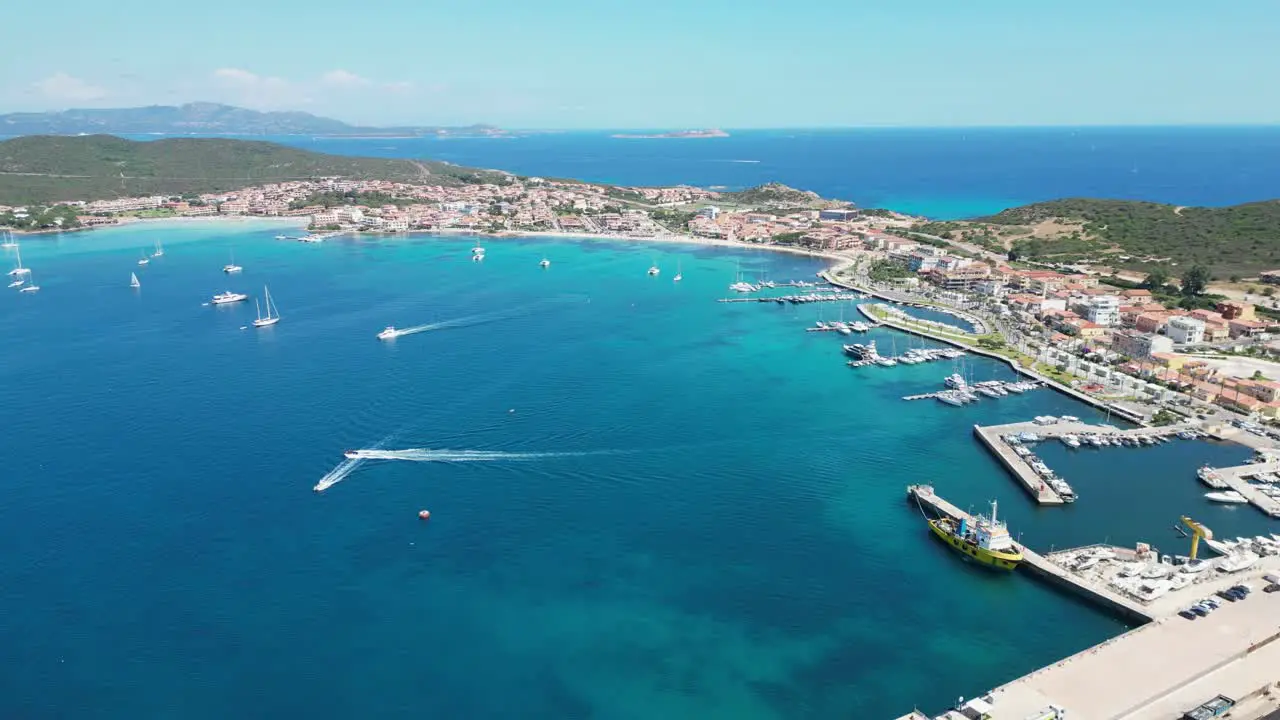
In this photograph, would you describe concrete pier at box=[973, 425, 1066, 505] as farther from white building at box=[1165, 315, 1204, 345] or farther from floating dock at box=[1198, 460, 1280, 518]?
white building at box=[1165, 315, 1204, 345]

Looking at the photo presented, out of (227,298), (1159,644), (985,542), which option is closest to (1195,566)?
(1159,644)


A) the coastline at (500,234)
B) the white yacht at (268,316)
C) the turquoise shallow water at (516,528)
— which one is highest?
the coastline at (500,234)

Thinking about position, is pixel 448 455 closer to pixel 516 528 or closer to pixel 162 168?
pixel 516 528

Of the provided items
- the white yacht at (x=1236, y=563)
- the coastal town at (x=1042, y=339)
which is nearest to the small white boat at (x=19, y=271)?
the coastal town at (x=1042, y=339)

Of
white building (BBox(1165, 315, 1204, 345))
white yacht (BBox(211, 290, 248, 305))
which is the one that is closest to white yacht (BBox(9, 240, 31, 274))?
white yacht (BBox(211, 290, 248, 305))

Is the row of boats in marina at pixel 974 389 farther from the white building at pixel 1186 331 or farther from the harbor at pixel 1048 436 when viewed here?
the white building at pixel 1186 331

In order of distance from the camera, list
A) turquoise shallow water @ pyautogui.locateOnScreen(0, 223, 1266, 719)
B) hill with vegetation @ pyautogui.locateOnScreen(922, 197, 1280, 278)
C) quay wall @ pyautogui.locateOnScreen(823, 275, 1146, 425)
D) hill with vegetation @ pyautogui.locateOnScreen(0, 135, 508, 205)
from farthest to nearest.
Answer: hill with vegetation @ pyautogui.locateOnScreen(0, 135, 508, 205)
hill with vegetation @ pyautogui.locateOnScreen(922, 197, 1280, 278)
quay wall @ pyautogui.locateOnScreen(823, 275, 1146, 425)
turquoise shallow water @ pyautogui.locateOnScreen(0, 223, 1266, 719)

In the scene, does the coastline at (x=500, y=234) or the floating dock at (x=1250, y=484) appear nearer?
the floating dock at (x=1250, y=484)
